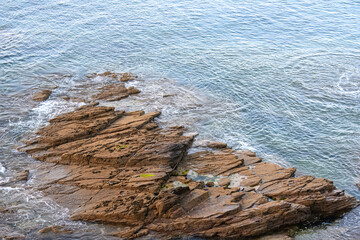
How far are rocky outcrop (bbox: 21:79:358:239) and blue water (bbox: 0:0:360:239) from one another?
2783mm

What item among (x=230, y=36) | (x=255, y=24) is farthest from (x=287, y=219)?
(x=255, y=24)

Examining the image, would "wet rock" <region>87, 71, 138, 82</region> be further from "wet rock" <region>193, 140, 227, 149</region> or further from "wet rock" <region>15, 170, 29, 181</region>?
"wet rock" <region>15, 170, 29, 181</region>

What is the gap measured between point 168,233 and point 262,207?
7.63 meters

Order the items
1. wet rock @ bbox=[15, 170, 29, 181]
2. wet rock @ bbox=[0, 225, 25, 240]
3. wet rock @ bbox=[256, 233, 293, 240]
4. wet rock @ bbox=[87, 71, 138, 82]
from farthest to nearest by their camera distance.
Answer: wet rock @ bbox=[87, 71, 138, 82] → wet rock @ bbox=[15, 170, 29, 181] → wet rock @ bbox=[256, 233, 293, 240] → wet rock @ bbox=[0, 225, 25, 240]

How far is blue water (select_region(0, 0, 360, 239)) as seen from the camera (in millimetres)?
44094

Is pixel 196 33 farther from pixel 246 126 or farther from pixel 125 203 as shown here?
pixel 125 203

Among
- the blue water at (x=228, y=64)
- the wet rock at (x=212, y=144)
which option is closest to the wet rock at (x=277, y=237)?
the blue water at (x=228, y=64)

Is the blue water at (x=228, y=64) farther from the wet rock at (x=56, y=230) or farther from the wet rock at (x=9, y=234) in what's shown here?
the wet rock at (x=56, y=230)

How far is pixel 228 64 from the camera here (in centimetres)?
6272

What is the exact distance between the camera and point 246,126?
1868 inches

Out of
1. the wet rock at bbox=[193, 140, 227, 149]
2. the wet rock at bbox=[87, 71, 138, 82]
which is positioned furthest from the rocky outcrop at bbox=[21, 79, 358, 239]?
the wet rock at bbox=[87, 71, 138, 82]

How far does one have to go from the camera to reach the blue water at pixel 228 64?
44.1m

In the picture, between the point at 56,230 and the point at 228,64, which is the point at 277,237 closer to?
the point at 56,230

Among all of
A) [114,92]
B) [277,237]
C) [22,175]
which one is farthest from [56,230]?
[114,92]
